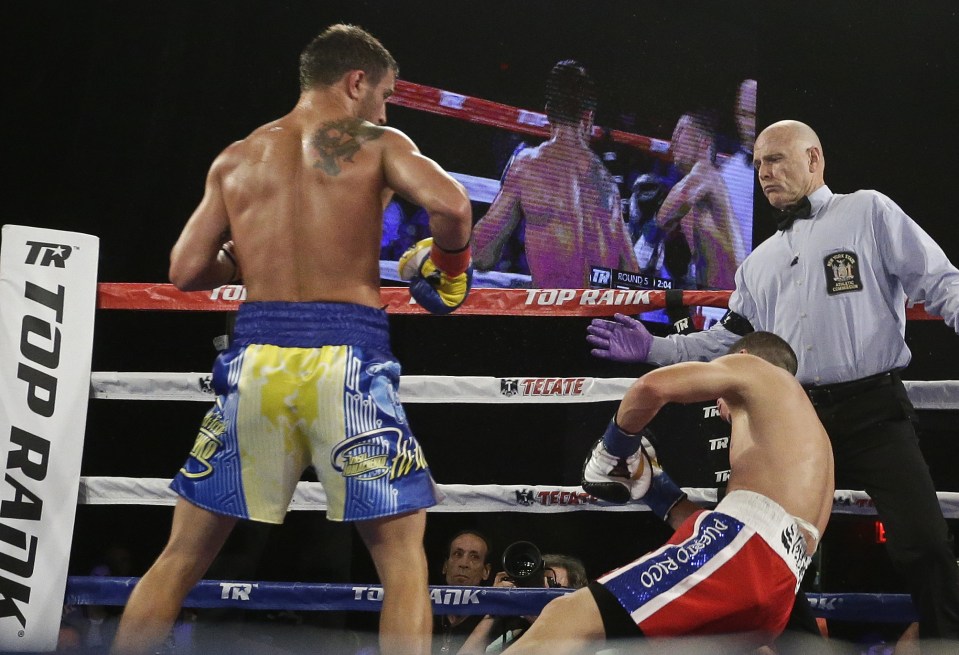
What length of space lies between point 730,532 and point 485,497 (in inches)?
31.7

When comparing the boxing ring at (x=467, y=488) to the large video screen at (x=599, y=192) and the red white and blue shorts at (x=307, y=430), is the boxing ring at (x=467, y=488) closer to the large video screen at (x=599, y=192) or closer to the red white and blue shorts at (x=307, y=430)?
the red white and blue shorts at (x=307, y=430)

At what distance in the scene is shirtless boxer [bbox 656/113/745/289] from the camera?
13.0 ft

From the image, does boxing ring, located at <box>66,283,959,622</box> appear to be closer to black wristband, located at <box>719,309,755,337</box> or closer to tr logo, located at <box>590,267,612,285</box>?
black wristband, located at <box>719,309,755,337</box>

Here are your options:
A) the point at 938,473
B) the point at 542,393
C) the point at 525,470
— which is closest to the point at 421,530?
the point at 542,393

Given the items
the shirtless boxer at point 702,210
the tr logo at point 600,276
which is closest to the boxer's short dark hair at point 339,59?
the tr logo at point 600,276

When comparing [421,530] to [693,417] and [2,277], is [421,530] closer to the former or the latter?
[2,277]

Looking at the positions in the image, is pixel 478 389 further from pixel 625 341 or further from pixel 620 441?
pixel 620 441

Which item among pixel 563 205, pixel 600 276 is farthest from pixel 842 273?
pixel 563 205

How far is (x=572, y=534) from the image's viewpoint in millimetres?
4059

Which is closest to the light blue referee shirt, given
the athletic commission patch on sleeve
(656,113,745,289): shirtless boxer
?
the athletic commission patch on sleeve

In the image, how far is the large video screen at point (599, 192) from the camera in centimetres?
384

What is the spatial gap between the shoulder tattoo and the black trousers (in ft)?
4.19

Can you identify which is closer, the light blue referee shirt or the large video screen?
the light blue referee shirt

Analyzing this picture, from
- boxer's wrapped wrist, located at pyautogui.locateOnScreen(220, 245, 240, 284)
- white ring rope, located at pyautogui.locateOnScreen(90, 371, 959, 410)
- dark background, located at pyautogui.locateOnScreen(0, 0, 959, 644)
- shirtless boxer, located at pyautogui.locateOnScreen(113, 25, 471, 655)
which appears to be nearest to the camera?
A: shirtless boxer, located at pyautogui.locateOnScreen(113, 25, 471, 655)
